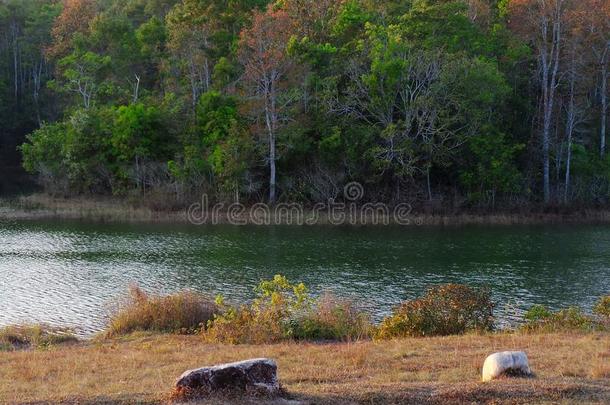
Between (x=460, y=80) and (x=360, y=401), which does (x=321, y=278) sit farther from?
(x=460, y=80)

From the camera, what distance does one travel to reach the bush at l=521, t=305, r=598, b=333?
16016 mm

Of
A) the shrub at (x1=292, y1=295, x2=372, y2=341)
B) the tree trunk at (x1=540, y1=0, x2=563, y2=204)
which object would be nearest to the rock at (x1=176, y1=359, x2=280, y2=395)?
the shrub at (x1=292, y1=295, x2=372, y2=341)

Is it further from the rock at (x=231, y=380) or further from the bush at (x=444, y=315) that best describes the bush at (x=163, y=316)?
the rock at (x=231, y=380)

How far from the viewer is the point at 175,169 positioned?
169 feet

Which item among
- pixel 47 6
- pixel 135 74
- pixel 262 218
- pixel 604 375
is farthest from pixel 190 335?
pixel 47 6

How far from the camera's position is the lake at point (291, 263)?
77.8ft

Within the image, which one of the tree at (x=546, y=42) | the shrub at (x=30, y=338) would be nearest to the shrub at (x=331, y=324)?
the shrub at (x=30, y=338)

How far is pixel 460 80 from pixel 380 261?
21522 mm

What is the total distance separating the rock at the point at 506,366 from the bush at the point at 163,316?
364 inches

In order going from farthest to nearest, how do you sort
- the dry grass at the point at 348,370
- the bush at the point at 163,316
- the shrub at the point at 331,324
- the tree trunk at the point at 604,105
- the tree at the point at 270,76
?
the tree trunk at the point at 604,105 < the tree at the point at 270,76 < the bush at the point at 163,316 < the shrub at the point at 331,324 < the dry grass at the point at 348,370

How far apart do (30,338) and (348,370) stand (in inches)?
376

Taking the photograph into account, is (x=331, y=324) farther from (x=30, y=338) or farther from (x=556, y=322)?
(x=30, y=338)

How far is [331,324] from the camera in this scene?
1655 cm

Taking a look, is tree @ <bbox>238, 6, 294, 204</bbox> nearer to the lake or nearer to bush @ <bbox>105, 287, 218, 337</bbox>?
the lake
